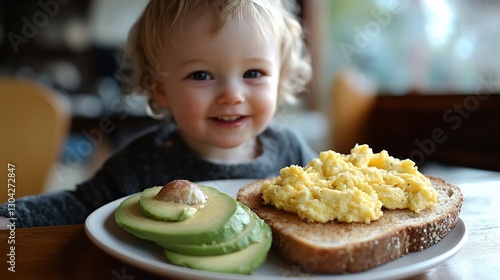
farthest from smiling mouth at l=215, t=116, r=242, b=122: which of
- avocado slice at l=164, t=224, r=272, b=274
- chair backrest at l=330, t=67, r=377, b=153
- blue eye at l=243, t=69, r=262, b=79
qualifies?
chair backrest at l=330, t=67, r=377, b=153

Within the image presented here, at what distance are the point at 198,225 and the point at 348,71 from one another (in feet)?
9.73

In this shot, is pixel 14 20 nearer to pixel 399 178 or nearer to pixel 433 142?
pixel 433 142

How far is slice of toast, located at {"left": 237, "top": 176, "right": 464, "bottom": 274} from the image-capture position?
62cm

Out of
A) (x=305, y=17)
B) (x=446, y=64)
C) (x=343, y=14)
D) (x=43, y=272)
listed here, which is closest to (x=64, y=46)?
(x=305, y=17)

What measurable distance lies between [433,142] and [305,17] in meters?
2.35

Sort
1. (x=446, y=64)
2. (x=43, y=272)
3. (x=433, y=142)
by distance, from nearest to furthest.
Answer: (x=43, y=272) < (x=433, y=142) < (x=446, y=64)

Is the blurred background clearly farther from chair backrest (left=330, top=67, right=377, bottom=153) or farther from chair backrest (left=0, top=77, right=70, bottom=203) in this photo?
chair backrest (left=0, top=77, right=70, bottom=203)

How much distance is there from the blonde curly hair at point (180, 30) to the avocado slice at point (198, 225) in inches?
19.6

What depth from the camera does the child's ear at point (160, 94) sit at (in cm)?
127

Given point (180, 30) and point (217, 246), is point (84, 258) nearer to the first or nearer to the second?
point (217, 246)

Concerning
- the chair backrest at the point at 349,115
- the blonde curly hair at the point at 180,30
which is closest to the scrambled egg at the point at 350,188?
the blonde curly hair at the point at 180,30

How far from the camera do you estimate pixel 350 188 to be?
0.71 meters

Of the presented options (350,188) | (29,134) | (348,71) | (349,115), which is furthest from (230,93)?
(348,71)

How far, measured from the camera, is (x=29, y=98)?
183 cm
